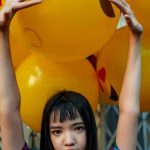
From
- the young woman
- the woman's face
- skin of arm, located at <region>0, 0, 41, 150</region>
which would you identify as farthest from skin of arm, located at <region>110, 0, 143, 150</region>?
skin of arm, located at <region>0, 0, 41, 150</region>

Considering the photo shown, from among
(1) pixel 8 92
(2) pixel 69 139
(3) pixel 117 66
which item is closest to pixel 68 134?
(2) pixel 69 139

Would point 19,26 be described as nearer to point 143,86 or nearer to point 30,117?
point 30,117

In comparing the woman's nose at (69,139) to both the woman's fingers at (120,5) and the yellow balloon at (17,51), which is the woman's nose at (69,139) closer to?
the woman's fingers at (120,5)

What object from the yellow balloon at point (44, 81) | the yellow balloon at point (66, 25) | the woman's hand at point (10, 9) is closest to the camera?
the woman's hand at point (10, 9)

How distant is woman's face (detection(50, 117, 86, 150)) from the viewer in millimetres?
1082

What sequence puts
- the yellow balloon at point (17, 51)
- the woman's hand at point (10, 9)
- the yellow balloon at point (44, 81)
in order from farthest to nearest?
1. the yellow balloon at point (17, 51)
2. the yellow balloon at point (44, 81)
3. the woman's hand at point (10, 9)

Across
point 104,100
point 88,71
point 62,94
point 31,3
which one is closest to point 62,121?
point 62,94

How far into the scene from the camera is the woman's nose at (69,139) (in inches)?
42.3

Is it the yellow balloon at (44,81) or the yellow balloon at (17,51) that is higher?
the yellow balloon at (17,51)

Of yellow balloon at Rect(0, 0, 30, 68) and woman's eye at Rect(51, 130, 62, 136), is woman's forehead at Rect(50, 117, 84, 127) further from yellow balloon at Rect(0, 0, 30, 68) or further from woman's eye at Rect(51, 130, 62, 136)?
yellow balloon at Rect(0, 0, 30, 68)

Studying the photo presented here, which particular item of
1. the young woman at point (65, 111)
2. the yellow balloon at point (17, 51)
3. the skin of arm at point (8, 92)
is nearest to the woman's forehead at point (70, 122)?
the young woman at point (65, 111)

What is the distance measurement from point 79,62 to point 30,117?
270mm

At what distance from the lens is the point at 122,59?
1.50 meters

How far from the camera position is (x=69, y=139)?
1080mm
